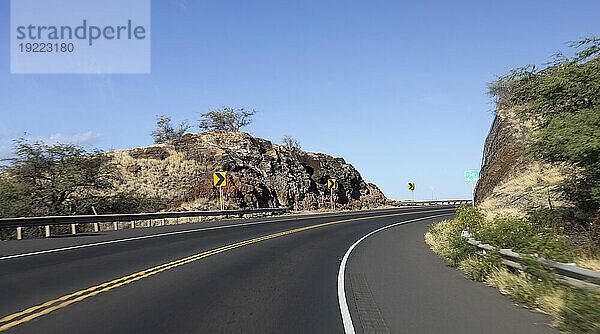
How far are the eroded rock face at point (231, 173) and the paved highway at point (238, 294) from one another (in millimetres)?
36137

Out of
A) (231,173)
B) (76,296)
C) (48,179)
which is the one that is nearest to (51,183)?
(48,179)

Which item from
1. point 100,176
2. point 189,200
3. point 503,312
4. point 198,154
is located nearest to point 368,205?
point 198,154

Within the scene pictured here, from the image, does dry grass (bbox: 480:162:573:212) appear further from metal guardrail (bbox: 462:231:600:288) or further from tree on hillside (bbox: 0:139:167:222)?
tree on hillside (bbox: 0:139:167:222)

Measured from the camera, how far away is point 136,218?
2977cm

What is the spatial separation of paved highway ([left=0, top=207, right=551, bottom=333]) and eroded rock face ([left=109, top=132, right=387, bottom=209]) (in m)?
36.1

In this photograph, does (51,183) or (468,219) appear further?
(51,183)

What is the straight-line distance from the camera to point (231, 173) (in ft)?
189

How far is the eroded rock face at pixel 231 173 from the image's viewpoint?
52062mm

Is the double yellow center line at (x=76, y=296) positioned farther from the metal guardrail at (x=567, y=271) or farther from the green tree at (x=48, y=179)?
the green tree at (x=48, y=179)

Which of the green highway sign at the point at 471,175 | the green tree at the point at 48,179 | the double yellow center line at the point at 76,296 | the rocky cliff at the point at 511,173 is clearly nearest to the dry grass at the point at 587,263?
the double yellow center line at the point at 76,296

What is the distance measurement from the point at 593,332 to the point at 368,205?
76979 mm

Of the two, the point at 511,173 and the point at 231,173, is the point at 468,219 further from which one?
the point at 231,173

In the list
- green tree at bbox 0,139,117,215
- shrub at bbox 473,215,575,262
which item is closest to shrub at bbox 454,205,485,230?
shrub at bbox 473,215,575,262

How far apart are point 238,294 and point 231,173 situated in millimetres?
49178
